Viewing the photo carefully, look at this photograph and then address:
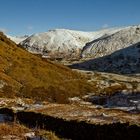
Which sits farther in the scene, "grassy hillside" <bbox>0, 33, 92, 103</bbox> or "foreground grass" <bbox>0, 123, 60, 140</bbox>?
"grassy hillside" <bbox>0, 33, 92, 103</bbox>

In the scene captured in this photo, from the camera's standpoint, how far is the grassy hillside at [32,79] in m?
87.8

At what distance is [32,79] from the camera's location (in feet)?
347

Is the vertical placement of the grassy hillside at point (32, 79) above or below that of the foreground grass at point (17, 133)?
above

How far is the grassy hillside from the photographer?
288ft

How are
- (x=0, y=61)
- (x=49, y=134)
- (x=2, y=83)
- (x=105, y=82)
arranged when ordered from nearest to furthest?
(x=49, y=134) → (x=2, y=83) → (x=0, y=61) → (x=105, y=82)

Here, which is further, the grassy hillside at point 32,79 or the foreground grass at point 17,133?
the grassy hillside at point 32,79

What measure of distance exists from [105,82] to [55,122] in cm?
9840

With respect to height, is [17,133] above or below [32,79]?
below

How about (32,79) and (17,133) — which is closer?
(17,133)

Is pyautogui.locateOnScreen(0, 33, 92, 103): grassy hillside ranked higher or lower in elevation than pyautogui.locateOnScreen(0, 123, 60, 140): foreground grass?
higher

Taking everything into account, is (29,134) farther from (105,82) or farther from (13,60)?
(105,82)

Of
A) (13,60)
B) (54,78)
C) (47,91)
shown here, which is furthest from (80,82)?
→ (47,91)

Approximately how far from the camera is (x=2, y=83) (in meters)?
88.8

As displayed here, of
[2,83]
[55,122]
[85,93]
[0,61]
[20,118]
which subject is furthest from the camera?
[0,61]
